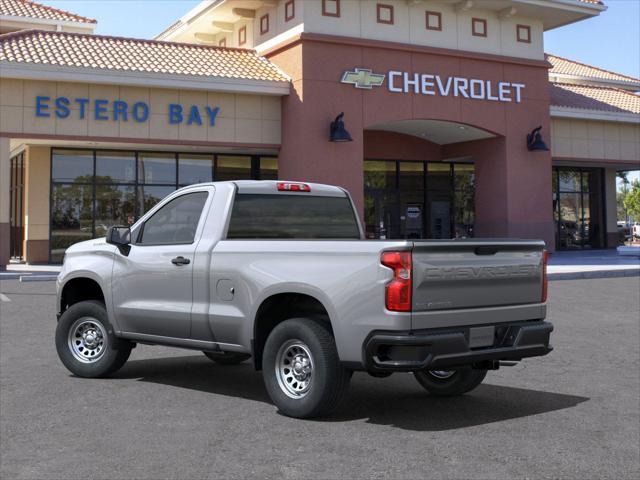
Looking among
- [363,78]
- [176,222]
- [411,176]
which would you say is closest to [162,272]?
[176,222]

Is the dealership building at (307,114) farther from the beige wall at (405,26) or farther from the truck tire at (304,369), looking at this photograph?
the truck tire at (304,369)

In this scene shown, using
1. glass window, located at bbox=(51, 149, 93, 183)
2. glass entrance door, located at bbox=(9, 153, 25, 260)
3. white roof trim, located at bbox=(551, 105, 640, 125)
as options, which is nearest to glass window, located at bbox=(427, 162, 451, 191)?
white roof trim, located at bbox=(551, 105, 640, 125)

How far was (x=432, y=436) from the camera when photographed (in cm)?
588

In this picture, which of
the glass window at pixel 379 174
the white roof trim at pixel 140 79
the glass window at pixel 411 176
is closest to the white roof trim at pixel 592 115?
the glass window at pixel 411 176

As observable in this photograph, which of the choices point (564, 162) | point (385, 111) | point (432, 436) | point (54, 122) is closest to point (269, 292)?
point (432, 436)

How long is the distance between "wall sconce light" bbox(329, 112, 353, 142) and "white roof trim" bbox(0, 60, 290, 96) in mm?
1974

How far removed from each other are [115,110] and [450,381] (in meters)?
20.3

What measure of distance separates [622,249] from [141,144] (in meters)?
19.8

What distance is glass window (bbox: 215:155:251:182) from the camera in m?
30.3

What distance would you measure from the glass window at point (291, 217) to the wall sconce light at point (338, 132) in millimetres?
18113

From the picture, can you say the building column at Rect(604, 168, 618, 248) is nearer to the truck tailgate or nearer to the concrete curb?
the concrete curb

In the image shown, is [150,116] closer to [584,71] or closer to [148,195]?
[148,195]

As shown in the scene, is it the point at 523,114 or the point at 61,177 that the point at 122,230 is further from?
the point at 523,114

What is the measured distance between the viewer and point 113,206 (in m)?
28.7
